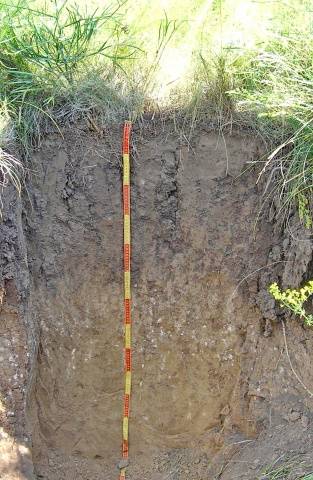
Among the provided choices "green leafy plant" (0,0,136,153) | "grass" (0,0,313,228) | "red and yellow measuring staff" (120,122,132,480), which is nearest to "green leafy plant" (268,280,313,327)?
"grass" (0,0,313,228)

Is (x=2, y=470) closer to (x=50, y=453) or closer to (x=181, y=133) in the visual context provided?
(x=50, y=453)

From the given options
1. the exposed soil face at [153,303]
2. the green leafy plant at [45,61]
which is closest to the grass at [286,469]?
the exposed soil face at [153,303]

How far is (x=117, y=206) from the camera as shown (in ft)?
10.5

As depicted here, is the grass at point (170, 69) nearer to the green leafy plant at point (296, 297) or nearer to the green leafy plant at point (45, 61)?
the green leafy plant at point (45, 61)

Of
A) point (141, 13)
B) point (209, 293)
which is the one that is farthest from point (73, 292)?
point (141, 13)

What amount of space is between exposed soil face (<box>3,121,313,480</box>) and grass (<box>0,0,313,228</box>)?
0.16 metres

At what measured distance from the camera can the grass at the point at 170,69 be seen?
113 inches

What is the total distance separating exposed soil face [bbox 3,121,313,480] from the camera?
3.11 metres

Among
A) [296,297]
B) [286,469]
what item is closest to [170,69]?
[296,297]

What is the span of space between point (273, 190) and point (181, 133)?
22.6 inches

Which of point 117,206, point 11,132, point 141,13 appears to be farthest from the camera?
point 141,13

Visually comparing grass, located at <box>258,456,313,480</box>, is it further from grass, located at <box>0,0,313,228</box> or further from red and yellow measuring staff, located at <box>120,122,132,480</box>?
grass, located at <box>0,0,313,228</box>

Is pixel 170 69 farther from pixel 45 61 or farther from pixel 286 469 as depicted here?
pixel 286 469

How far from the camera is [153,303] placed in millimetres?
3221
